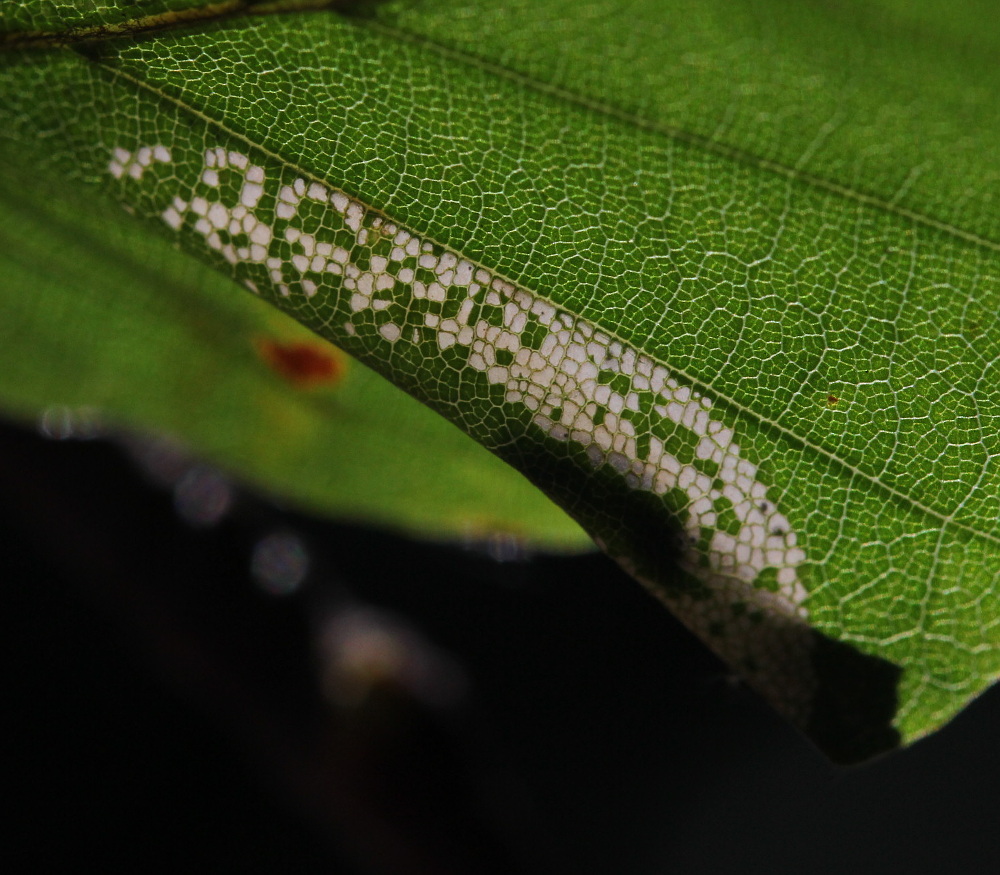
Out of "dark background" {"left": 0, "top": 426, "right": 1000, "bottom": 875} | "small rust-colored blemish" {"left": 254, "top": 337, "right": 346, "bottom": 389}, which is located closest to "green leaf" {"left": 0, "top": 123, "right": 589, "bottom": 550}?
"small rust-colored blemish" {"left": 254, "top": 337, "right": 346, "bottom": 389}

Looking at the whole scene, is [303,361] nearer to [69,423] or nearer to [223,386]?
[223,386]

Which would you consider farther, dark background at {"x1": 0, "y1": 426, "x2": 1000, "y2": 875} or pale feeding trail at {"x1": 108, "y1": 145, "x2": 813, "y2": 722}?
dark background at {"x1": 0, "y1": 426, "x2": 1000, "y2": 875}

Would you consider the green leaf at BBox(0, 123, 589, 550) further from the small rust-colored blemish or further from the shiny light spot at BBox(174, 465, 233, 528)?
the shiny light spot at BBox(174, 465, 233, 528)

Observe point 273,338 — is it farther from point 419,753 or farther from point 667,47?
point 419,753

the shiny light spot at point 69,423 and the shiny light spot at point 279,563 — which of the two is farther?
the shiny light spot at point 279,563

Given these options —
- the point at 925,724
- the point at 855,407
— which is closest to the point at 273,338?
the point at 855,407

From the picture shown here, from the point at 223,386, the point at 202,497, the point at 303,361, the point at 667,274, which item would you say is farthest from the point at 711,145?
the point at 202,497

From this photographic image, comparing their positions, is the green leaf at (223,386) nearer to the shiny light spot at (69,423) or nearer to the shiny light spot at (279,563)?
the shiny light spot at (69,423)

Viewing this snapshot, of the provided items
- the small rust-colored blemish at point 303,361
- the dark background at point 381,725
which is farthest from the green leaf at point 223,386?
the dark background at point 381,725
